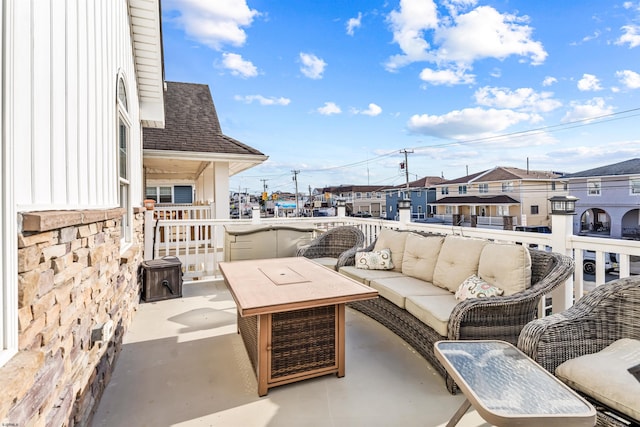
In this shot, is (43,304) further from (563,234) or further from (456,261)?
(563,234)

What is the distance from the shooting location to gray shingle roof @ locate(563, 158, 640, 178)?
16703mm

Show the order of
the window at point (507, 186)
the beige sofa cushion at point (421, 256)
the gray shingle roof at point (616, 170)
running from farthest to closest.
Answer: the window at point (507, 186), the gray shingle roof at point (616, 170), the beige sofa cushion at point (421, 256)

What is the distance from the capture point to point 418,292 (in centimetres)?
319

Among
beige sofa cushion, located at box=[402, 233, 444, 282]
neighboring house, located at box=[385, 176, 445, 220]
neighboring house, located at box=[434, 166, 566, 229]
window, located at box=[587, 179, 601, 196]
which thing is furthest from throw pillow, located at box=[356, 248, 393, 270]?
neighboring house, located at box=[385, 176, 445, 220]

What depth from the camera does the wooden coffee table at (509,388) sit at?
1.33m

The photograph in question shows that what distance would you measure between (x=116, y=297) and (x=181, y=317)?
1.18 metres

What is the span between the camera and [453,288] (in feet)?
10.5

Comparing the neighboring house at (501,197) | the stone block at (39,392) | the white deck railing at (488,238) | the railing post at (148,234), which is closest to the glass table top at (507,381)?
the white deck railing at (488,238)

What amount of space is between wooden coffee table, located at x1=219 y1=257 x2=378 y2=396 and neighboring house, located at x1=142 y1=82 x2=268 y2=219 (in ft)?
17.1

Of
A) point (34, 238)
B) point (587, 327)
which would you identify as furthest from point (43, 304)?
point (587, 327)

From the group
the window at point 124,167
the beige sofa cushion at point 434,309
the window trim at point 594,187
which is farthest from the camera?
the window trim at point 594,187

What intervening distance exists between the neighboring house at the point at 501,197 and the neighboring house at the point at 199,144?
1808 centimetres

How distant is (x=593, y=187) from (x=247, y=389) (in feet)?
77.2

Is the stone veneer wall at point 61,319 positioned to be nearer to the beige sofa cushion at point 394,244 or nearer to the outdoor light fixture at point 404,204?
the beige sofa cushion at point 394,244
